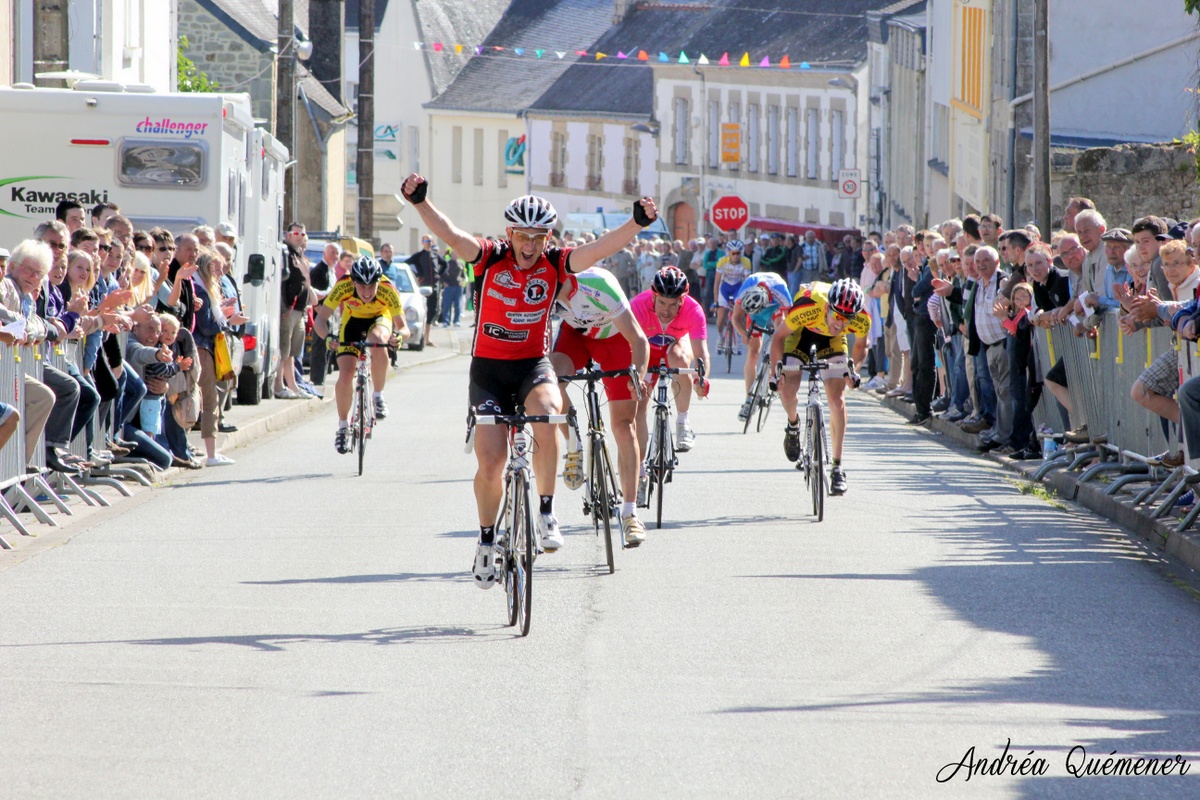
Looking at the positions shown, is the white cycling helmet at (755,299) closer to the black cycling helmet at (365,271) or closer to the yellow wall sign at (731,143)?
the black cycling helmet at (365,271)

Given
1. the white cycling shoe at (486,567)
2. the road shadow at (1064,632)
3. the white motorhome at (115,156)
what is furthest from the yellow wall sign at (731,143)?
the white cycling shoe at (486,567)

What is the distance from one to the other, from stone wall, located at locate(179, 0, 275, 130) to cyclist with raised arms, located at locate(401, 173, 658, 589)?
3903 centimetres

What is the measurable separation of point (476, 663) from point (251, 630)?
4.37 ft

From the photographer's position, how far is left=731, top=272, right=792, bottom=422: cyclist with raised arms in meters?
17.7

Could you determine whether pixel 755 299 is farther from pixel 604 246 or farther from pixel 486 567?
pixel 486 567

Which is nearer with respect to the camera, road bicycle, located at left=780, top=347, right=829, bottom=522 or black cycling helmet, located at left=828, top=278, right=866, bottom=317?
road bicycle, located at left=780, top=347, right=829, bottom=522

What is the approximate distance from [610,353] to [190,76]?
3460 centimetres

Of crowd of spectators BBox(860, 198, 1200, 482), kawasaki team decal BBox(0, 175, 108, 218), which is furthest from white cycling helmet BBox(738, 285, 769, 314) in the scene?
kawasaki team decal BBox(0, 175, 108, 218)

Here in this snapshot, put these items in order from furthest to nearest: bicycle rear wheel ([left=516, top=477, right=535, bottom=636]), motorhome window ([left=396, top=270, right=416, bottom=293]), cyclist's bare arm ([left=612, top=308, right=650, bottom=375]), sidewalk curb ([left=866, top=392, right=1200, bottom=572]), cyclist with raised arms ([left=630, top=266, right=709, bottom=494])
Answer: motorhome window ([left=396, top=270, right=416, bottom=293])
cyclist with raised arms ([left=630, top=266, right=709, bottom=494])
sidewalk curb ([left=866, top=392, right=1200, bottom=572])
cyclist's bare arm ([left=612, top=308, right=650, bottom=375])
bicycle rear wheel ([left=516, top=477, right=535, bottom=636])

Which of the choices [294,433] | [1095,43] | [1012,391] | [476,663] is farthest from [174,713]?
[1095,43]

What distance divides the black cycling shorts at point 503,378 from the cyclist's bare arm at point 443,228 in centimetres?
52

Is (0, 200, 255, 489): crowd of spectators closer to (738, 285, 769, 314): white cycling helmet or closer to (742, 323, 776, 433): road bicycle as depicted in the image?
(738, 285, 769, 314): white cycling helmet

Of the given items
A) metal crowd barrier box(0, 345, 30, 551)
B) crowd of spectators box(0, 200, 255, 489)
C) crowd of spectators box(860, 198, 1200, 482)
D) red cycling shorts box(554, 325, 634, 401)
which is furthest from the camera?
crowd of spectators box(860, 198, 1200, 482)

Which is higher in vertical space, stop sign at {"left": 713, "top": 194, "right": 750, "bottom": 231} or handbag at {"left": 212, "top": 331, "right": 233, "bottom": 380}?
stop sign at {"left": 713, "top": 194, "right": 750, "bottom": 231}
